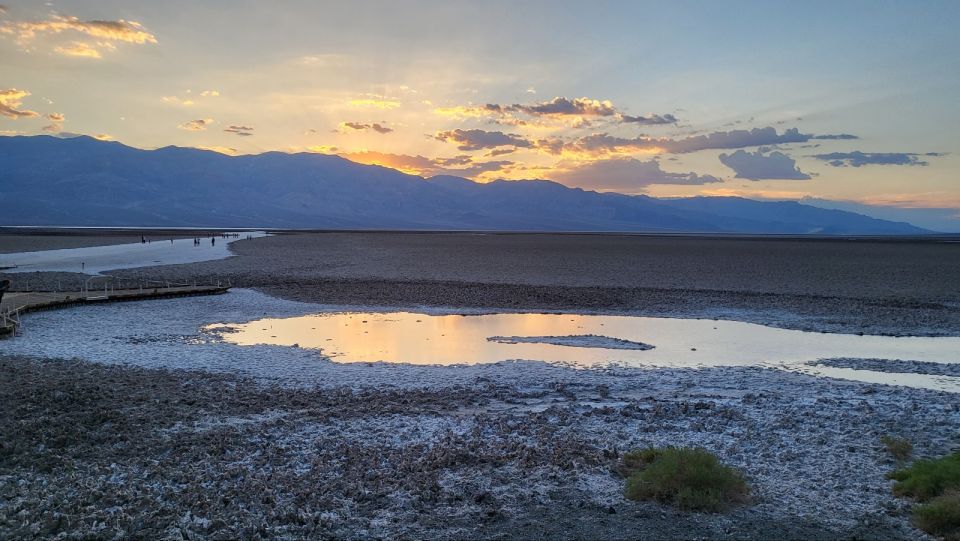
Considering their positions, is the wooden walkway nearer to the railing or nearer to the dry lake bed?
the dry lake bed

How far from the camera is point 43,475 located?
898cm

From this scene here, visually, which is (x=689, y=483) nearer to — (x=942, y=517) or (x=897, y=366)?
(x=942, y=517)

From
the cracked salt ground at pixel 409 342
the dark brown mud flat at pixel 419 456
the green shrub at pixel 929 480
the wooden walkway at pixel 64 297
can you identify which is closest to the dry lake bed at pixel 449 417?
the dark brown mud flat at pixel 419 456

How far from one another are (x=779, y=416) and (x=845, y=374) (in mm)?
5771

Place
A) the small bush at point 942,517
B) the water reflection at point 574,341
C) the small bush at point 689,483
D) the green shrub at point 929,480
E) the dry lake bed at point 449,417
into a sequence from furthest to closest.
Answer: the water reflection at point 574,341
the green shrub at point 929,480
the small bush at point 689,483
the dry lake bed at point 449,417
the small bush at point 942,517

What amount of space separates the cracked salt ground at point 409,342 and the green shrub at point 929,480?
7694 mm

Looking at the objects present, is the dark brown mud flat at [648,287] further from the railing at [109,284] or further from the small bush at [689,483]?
the small bush at [689,483]

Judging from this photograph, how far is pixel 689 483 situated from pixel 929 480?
330 centimetres

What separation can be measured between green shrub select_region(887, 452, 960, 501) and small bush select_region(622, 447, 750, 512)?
222cm

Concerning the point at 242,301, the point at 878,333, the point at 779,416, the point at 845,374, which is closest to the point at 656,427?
the point at 779,416

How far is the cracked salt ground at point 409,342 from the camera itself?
57.1 feet

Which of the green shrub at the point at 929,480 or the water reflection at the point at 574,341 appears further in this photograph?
the water reflection at the point at 574,341

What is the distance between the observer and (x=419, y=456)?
399 inches

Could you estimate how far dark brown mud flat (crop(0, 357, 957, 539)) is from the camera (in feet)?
26.1
